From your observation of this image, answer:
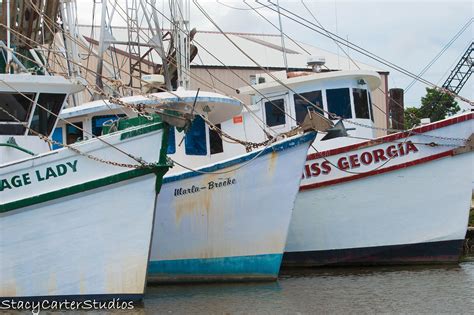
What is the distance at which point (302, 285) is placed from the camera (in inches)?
619

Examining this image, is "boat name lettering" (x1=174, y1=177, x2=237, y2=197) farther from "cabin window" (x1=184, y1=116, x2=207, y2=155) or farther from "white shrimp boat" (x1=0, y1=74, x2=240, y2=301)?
"white shrimp boat" (x1=0, y1=74, x2=240, y2=301)

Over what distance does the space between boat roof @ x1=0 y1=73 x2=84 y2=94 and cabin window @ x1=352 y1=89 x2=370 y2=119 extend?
6774 mm

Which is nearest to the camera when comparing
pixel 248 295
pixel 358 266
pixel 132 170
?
pixel 132 170

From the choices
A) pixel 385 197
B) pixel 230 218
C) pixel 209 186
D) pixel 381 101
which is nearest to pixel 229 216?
pixel 230 218

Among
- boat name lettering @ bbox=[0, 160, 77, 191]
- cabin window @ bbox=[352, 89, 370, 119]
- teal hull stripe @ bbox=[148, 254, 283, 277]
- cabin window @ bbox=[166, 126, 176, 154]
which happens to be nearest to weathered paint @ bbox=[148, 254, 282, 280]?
teal hull stripe @ bbox=[148, 254, 283, 277]

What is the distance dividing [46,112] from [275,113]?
6.14m

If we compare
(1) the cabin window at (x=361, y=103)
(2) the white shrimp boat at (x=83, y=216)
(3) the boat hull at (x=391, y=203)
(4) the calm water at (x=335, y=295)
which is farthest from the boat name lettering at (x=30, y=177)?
(1) the cabin window at (x=361, y=103)

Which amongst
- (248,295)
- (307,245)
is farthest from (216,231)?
(307,245)

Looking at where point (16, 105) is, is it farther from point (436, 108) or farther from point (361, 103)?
point (436, 108)

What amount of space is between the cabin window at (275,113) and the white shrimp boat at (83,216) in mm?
6004

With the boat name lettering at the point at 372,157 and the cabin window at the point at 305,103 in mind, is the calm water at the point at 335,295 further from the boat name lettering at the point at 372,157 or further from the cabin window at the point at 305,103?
the cabin window at the point at 305,103

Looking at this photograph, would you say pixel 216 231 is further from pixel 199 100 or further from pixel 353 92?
pixel 353 92

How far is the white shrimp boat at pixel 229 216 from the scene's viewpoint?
15461 millimetres

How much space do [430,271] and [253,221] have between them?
3579 mm
